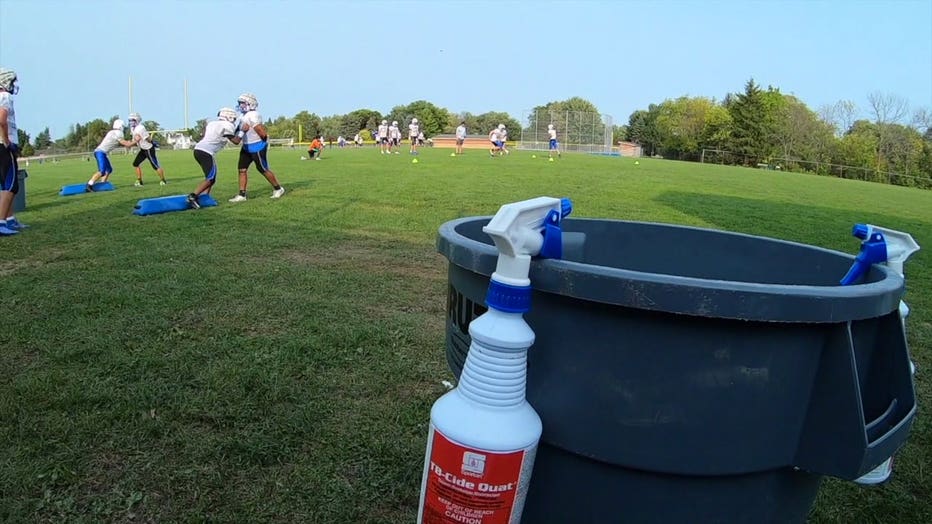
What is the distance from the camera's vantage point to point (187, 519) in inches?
89.0

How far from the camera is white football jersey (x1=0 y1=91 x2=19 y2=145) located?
23.2 feet

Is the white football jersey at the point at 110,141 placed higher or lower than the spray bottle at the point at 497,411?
higher

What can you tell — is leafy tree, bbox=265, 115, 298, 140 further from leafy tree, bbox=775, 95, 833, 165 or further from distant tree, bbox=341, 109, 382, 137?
leafy tree, bbox=775, 95, 833, 165

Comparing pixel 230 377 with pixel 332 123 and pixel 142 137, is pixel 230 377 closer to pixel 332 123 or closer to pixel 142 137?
pixel 142 137

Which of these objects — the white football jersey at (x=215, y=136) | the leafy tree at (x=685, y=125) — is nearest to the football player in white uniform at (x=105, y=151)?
the white football jersey at (x=215, y=136)

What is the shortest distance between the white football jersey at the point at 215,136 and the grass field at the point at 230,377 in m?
2.70

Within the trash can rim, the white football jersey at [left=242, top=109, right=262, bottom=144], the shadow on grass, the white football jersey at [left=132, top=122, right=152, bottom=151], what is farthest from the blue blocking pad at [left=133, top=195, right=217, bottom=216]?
the trash can rim

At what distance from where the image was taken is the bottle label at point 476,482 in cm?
114

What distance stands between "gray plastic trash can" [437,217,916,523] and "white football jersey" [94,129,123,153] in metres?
13.4

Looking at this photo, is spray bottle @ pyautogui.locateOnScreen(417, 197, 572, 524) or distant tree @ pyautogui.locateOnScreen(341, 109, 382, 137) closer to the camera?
spray bottle @ pyautogui.locateOnScreen(417, 197, 572, 524)

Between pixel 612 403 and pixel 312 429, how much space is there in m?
2.08

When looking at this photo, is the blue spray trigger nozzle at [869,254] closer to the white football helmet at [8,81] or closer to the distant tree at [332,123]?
the white football helmet at [8,81]

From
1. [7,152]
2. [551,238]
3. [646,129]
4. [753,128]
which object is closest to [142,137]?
[7,152]

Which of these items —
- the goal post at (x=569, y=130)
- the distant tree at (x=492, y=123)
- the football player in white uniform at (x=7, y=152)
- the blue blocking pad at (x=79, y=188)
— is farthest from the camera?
the distant tree at (x=492, y=123)
